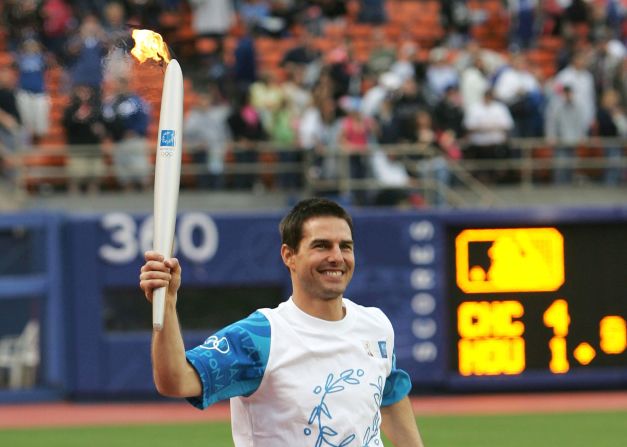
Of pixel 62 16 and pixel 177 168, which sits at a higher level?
pixel 62 16

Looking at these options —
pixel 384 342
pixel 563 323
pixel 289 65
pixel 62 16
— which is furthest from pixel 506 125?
pixel 384 342

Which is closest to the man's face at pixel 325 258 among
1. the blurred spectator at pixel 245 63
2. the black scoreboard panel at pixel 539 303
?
the black scoreboard panel at pixel 539 303

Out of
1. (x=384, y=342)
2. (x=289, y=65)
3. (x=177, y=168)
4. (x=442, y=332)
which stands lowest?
(x=442, y=332)

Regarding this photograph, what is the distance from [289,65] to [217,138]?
2231 mm

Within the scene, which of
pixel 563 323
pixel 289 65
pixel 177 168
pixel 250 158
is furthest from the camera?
pixel 289 65

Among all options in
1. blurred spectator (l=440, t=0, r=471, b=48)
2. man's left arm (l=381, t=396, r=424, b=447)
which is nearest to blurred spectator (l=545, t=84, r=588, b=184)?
blurred spectator (l=440, t=0, r=471, b=48)

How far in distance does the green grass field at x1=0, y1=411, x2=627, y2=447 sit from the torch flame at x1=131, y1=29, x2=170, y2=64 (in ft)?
21.8

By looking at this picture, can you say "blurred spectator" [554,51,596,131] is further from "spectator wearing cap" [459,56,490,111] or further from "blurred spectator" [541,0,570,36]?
"blurred spectator" [541,0,570,36]

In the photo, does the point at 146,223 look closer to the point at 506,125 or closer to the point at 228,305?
the point at 228,305

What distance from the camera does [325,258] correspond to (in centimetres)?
495

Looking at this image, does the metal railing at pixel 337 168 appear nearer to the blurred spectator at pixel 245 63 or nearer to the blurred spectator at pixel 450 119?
the blurred spectator at pixel 450 119

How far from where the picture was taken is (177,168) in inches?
181

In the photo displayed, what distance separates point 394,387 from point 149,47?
150 centimetres

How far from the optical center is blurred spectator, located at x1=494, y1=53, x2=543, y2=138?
59.2 ft
